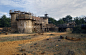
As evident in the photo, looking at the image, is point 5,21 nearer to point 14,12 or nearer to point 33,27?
point 14,12

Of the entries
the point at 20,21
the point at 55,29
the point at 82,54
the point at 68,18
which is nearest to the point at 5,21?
the point at 20,21

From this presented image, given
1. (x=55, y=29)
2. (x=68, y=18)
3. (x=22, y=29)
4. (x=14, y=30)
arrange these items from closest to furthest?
(x=22, y=29) < (x=14, y=30) < (x=55, y=29) < (x=68, y=18)

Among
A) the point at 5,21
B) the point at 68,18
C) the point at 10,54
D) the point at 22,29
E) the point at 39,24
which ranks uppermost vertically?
the point at 68,18

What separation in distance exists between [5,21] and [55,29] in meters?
38.2

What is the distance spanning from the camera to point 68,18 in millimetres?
82812

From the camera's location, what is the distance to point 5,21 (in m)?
51.9

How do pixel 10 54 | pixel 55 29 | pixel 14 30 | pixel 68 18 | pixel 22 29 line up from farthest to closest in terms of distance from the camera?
pixel 68 18, pixel 55 29, pixel 14 30, pixel 22 29, pixel 10 54

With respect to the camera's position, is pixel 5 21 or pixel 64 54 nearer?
pixel 64 54

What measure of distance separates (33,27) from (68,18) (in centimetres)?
6163

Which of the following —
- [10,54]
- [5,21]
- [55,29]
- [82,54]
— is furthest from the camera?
[5,21]

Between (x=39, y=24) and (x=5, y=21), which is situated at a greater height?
(x=5, y=21)

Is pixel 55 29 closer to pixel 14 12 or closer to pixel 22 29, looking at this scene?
pixel 22 29

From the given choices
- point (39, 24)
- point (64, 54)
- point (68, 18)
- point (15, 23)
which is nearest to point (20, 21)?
point (15, 23)

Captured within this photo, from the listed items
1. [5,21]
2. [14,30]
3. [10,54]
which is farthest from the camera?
[5,21]
